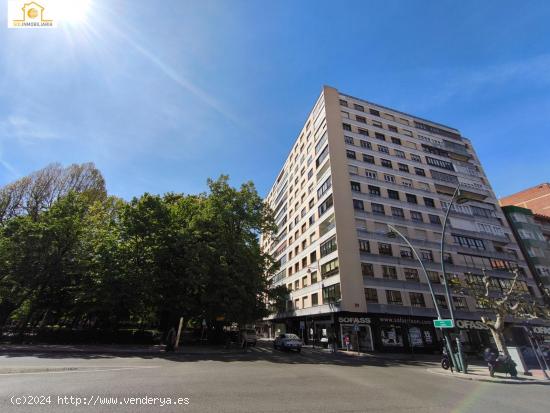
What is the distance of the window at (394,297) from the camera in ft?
104

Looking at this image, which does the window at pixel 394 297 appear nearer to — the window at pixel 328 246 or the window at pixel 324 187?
the window at pixel 328 246

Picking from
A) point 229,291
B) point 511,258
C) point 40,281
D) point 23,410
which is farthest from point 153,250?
point 511,258

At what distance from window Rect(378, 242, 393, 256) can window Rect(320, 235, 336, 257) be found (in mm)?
5388

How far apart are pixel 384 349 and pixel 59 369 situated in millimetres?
28388

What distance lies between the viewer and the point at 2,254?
21.9 meters

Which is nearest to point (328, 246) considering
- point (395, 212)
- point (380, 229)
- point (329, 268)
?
point (329, 268)

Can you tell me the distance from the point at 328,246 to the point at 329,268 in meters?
2.60

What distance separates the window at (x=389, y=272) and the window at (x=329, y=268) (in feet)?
17.9

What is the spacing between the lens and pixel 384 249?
112ft

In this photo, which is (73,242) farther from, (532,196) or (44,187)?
(532,196)

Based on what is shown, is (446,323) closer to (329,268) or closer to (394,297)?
(394,297)

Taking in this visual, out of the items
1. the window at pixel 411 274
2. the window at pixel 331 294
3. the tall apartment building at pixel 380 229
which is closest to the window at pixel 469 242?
the tall apartment building at pixel 380 229

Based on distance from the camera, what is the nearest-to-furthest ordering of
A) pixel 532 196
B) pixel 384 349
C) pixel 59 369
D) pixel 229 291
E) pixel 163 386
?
pixel 163 386 → pixel 59 369 → pixel 229 291 → pixel 384 349 → pixel 532 196

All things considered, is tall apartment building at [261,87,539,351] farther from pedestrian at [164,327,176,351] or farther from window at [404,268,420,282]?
pedestrian at [164,327,176,351]
